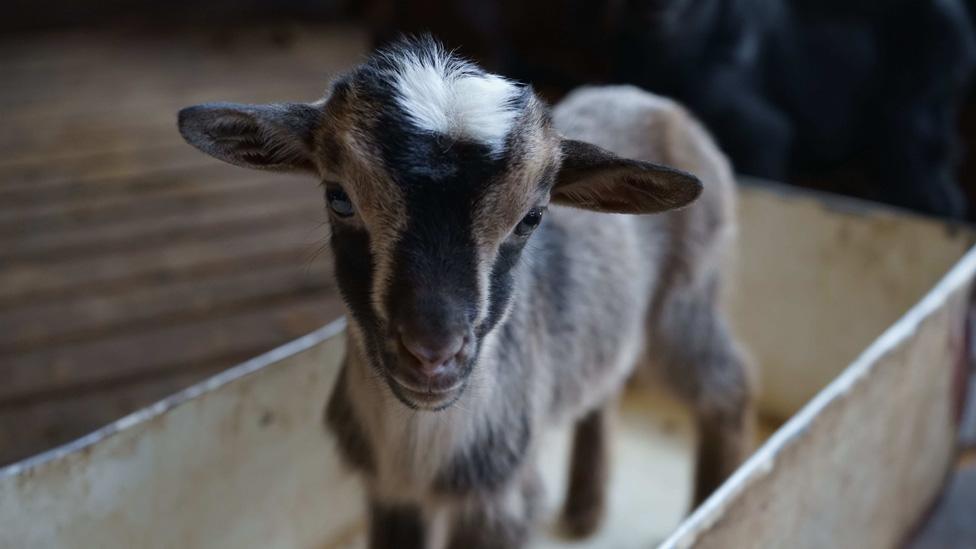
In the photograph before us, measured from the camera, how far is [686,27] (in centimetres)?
327

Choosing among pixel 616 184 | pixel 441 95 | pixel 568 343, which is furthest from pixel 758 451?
pixel 441 95

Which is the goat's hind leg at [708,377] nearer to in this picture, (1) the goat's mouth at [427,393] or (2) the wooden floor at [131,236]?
(2) the wooden floor at [131,236]

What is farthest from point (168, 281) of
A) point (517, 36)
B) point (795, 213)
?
point (795, 213)

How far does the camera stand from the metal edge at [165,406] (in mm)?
1830

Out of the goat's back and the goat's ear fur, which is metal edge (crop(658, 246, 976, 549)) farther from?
the goat's ear fur

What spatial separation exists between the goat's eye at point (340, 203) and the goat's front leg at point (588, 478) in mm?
1216

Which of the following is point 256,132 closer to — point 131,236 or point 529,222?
point 529,222

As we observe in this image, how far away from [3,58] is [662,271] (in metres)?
4.71

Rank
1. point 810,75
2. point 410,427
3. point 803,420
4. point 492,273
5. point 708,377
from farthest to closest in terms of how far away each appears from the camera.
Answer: point 810,75, point 708,377, point 803,420, point 410,427, point 492,273

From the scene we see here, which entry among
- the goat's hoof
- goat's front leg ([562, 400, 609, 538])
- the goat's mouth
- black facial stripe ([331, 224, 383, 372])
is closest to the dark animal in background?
goat's front leg ([562, 400, 609, 538])

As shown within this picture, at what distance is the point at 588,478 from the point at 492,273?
1221 mm

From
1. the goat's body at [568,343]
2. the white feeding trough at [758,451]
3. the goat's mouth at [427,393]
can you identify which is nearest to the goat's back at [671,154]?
the goat's body at [568,343]

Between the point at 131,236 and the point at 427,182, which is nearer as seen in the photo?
the point at 427,182

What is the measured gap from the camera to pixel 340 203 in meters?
1.56
